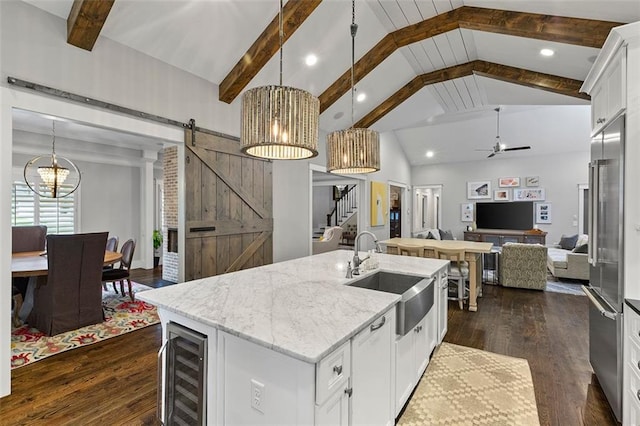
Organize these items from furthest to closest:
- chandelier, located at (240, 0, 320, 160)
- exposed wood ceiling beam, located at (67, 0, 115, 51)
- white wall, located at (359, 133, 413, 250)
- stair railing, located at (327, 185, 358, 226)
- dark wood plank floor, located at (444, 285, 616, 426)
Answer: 1. stair railing, located at (327, 185, 358, 226)
2. white wall, located at (359, 133, 413, 250)
3. exposed wood ceiling beam, located at (67, 0, 115, 51)
4. dark wood plank floor, located at (444, 285, 616, 426)
5. chandelier, located at (240, 0, 320, 160)

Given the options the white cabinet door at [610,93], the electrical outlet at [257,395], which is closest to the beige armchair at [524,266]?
the white cabinet door at [610,93]

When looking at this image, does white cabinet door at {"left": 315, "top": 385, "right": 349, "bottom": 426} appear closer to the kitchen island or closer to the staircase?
the kitchen island

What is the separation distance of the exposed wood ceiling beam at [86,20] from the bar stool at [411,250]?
4496mm

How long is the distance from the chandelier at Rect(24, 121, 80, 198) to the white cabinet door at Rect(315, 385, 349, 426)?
4984mm

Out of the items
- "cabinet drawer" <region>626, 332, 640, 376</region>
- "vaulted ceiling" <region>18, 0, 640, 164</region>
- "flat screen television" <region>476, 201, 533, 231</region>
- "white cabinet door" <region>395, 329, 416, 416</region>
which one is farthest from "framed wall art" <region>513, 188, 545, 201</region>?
"white cabinet door" <region>395, 329, 416, 416</region>

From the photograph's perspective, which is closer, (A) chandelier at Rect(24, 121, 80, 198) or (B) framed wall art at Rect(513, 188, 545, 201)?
(A) chandelier at Rect(24, 121, 80, 198)

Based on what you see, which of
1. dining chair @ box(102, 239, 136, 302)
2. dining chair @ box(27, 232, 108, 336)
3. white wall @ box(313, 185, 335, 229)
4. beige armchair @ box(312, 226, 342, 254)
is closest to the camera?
dining chair @ box(27, 232, 108, 336)

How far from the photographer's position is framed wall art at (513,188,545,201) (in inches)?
335

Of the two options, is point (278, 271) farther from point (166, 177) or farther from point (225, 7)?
point (166, 177)

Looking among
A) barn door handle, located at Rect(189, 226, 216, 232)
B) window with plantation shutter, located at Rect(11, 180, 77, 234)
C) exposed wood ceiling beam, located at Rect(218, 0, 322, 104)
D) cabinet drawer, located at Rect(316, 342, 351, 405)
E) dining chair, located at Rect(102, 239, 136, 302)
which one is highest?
exposed wood ceiling beam, located at Rect(218, 0, 322, 104)

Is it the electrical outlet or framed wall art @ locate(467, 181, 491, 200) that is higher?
framed wall art @ locate(467, 181, 491, 200)

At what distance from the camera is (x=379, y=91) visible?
5.46 m

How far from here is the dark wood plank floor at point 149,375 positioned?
214cm

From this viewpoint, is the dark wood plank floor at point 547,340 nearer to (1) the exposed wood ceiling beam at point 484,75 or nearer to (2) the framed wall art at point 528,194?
(1) the exposed wood ceiling beam at point 484,75
